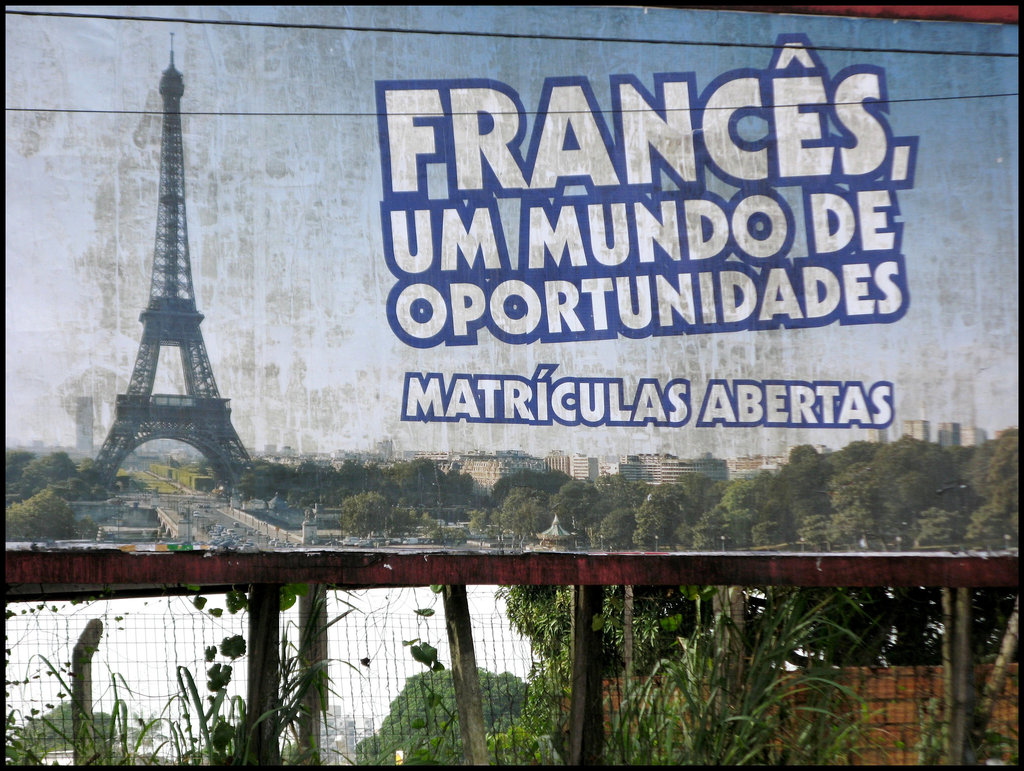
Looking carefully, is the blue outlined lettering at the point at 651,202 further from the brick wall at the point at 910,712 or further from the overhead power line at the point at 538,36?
the brick wall at the point at 910,712

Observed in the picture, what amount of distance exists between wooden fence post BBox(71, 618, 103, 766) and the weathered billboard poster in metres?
1.39

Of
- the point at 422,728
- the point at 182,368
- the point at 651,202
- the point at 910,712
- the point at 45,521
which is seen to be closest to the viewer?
the point at 45,521

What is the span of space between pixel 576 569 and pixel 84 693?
2630 mm

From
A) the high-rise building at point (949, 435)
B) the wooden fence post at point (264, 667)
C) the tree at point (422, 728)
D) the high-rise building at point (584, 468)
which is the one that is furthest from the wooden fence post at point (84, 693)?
the high-rise building at point (949, 435)

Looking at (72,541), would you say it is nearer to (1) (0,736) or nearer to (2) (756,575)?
(1) (0,736)

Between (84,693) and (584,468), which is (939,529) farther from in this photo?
(84,693)

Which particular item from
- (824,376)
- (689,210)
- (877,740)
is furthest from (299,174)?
(877,740)

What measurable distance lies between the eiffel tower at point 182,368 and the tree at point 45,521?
0.24 m

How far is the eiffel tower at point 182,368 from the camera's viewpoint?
4.66 metres

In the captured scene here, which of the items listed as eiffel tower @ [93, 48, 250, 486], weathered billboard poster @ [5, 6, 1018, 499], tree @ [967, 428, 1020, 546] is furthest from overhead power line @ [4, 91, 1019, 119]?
tree @ [967, 428, 1020, 546]

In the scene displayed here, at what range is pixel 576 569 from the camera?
15.4ft

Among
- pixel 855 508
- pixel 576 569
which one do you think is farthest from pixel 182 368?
pixel 855 508

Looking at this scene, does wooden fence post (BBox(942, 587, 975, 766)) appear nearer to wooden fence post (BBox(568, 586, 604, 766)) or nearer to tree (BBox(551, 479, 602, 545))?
wooden fence post (BBox(568, 586, 604, 766))

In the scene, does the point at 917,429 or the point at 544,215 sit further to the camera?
the point at 544,215
